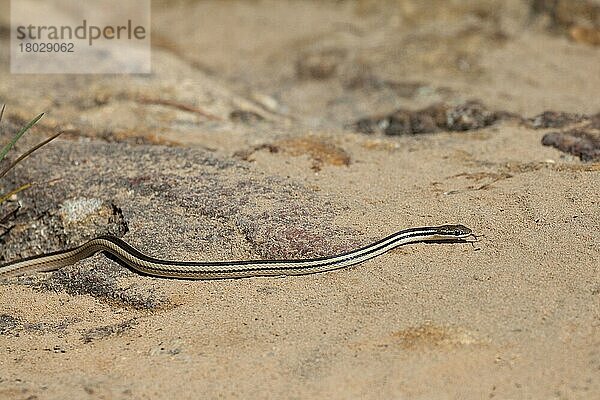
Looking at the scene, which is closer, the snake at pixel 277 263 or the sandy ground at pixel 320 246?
the sandy ground at pixel 320 246

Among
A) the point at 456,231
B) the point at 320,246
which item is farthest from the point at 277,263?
the point at 456,231

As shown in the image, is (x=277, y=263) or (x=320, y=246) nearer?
(x=277, y=263)

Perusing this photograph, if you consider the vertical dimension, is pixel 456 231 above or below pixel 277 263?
above

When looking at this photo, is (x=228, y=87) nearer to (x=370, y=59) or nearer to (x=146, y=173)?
(x=370, y=59)

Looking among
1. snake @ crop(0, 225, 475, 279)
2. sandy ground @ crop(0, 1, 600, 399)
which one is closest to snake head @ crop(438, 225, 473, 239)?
snake @ crop(0, 225, 475, 279)

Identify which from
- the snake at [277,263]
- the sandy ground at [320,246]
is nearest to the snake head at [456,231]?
the snake at [277,263]

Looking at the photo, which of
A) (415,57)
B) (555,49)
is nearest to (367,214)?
(415,57)

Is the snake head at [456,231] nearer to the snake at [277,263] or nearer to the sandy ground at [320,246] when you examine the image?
the snake at [277,263]

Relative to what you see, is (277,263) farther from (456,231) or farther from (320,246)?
(456,231)
